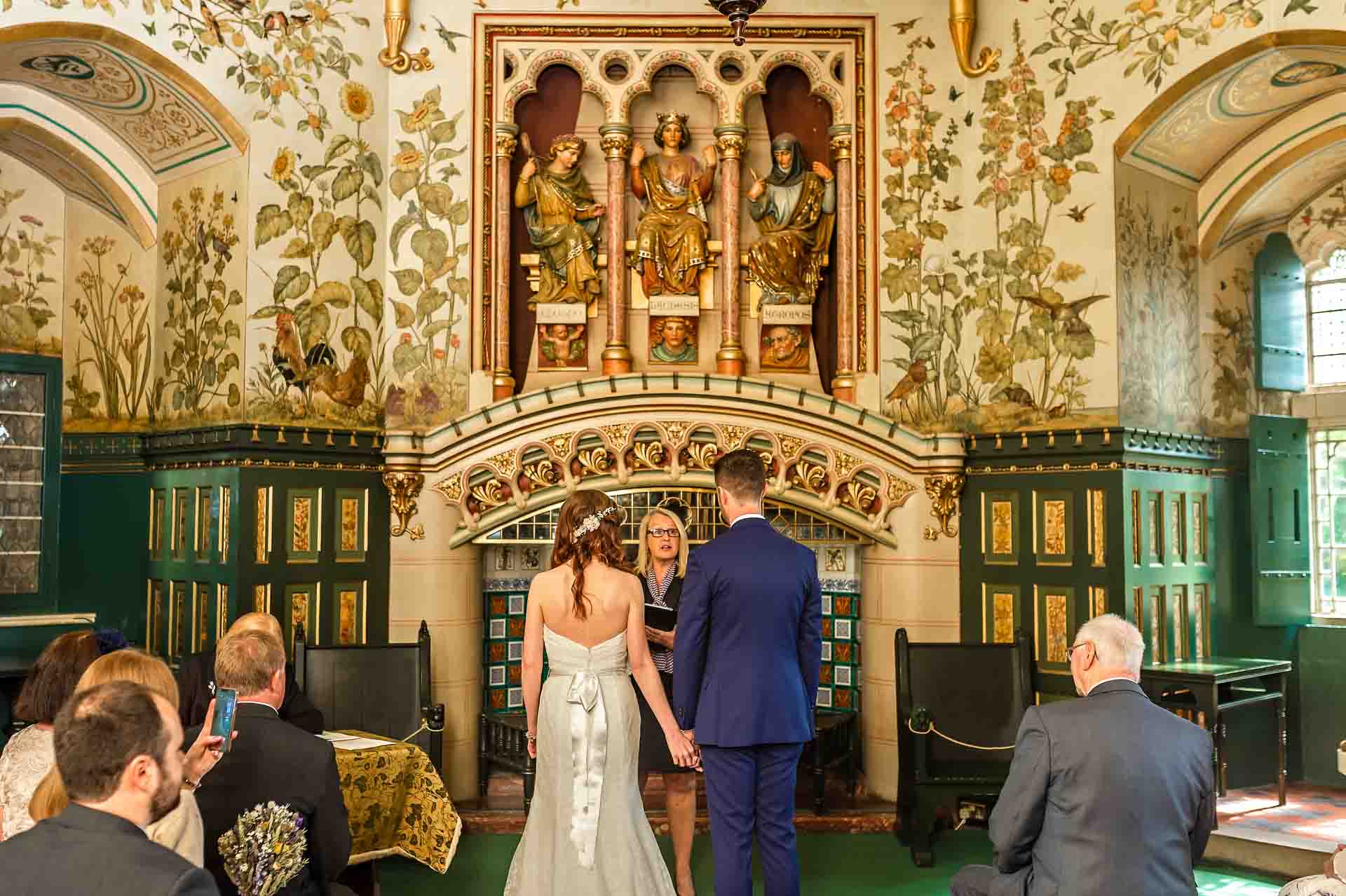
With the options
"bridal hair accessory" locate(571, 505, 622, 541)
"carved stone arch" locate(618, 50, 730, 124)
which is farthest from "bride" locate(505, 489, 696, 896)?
"carved stone arch" locate(618, 50, 730, 124)

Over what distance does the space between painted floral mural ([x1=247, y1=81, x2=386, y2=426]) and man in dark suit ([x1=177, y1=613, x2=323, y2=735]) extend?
2.08 metres

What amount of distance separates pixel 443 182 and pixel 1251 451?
511 centimetres

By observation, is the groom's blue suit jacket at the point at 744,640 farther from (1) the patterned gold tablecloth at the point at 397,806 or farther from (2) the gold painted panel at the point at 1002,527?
(2) the gold painted panel at the point at 1002,527

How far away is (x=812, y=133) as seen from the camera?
26.4 ft

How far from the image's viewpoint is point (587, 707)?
4.48 meters

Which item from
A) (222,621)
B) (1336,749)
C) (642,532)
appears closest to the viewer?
(642,532)

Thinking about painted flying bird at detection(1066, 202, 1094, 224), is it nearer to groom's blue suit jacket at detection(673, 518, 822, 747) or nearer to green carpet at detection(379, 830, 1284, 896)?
green carpet at detection(379, 830, 1284, 896)

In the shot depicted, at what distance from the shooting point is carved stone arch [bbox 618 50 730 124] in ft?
25.7

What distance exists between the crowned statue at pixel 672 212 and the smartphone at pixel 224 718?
5.23m

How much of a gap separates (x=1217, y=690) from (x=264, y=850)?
507cm

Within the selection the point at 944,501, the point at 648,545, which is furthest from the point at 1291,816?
the point at 648,545

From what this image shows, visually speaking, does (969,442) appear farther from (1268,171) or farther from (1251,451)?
(1268,171)

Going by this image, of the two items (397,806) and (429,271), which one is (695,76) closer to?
(429,271)

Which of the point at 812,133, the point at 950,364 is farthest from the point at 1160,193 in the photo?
the point at 812,133
